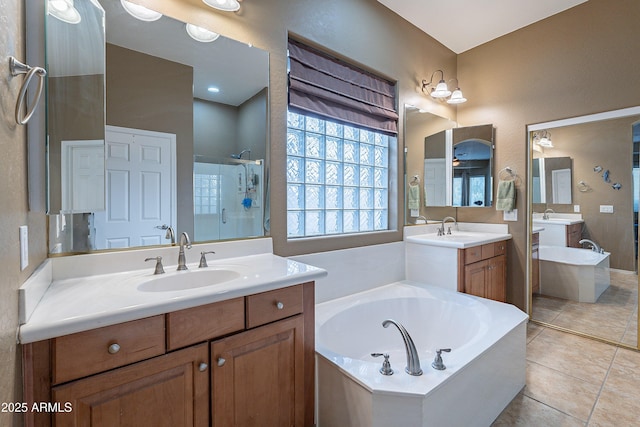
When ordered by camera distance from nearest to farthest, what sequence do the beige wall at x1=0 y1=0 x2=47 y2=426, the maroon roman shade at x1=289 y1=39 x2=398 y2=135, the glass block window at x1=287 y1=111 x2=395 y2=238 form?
the beige wall at x1=0 y1=0 x2=47 y2=426 → the maroon roman shade at x1=289 y1=39 x2=398 y2=135 → the glass block window at x1=287 y1=111 x2=395 y2=238

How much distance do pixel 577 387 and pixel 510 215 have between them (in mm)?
1554

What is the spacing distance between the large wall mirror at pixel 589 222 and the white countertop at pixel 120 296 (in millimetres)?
2651

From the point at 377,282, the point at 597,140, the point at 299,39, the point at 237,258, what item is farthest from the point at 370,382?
the point at 597,140

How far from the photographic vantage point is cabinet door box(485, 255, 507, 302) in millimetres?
2617

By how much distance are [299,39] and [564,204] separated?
276 cm

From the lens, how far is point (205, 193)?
1562 millimetres

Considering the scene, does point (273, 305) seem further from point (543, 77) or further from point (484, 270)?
point (543, 77)

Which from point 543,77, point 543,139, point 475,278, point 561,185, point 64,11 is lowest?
point 475,278

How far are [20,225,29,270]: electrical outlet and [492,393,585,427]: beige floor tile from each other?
221cm

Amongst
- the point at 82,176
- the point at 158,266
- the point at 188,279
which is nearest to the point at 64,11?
the point at 82,176

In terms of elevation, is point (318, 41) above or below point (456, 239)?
above

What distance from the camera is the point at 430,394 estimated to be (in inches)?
45.8

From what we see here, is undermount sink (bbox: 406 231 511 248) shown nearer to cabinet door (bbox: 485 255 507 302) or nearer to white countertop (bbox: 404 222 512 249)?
white countertop (bbox: 404 222 512 249)

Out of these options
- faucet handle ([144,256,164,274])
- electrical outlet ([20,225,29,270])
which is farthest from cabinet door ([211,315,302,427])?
electrical outlet ([20,225,29,270])
